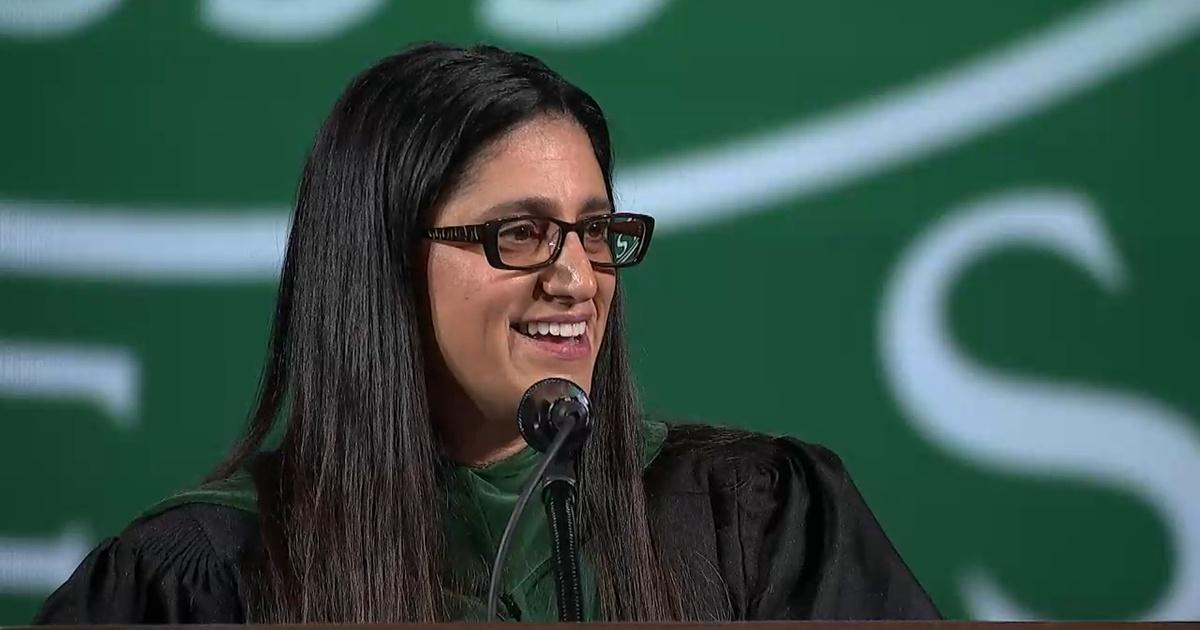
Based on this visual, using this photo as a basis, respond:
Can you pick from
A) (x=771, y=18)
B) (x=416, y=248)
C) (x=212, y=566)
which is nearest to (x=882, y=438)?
(x=771, y=18)

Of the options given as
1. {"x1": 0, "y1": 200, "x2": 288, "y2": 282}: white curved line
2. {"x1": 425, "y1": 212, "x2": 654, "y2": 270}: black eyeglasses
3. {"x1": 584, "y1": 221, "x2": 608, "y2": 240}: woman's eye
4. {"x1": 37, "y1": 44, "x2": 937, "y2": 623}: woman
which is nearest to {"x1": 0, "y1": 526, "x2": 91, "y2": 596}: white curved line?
{"x1": 0, "y1": 200, "x2": 288, "y2": 282}: white curved line

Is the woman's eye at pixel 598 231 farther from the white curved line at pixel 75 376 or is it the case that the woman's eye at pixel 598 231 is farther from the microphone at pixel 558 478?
the white curved line at pixel 75 376

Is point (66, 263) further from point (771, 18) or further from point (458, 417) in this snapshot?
point (771, 18)

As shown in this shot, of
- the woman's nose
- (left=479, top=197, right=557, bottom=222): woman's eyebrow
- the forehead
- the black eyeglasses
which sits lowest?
the woman's nose

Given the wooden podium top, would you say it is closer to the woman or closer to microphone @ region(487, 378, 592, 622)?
microphone @ region(487, 378, 592, 622)

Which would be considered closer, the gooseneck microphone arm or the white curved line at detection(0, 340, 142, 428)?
the gooseneck microphone arm

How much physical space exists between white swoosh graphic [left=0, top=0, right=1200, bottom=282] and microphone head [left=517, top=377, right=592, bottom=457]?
927 millimetres

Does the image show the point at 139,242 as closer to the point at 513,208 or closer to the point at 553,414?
the point at 513,208

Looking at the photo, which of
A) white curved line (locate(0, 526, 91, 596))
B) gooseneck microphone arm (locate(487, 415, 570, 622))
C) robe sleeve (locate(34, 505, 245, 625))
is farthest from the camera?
white curved line (locate(0, 526, 91, 596))

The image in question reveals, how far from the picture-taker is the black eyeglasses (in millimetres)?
1890

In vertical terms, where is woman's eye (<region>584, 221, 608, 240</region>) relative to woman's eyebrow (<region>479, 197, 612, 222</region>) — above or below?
below

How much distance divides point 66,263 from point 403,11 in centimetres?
64

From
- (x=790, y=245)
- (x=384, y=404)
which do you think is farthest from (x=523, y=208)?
(x=790, y=245)

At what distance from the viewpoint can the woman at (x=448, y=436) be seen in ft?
6.17
